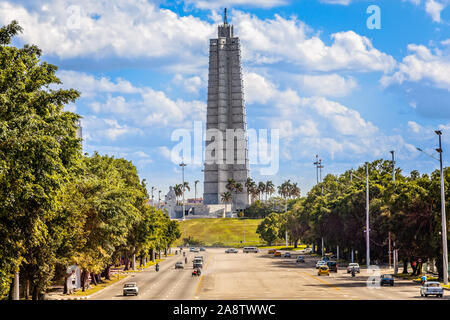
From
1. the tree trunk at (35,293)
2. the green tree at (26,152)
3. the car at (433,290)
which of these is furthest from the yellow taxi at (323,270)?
the green tree at (26,152)

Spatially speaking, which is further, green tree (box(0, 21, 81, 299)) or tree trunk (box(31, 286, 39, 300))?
tree trunk (box(31, 286, 39, 300))

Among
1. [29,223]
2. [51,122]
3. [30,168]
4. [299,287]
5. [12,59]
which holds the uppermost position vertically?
[12,59]

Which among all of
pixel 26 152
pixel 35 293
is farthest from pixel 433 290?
pixel 26 152

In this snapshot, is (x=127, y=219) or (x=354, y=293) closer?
(x=354, y=293)

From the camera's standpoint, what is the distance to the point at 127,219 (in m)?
73.2

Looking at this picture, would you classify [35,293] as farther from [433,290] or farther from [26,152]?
[433,290]

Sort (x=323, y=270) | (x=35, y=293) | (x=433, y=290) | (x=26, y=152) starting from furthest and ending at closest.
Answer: (x=323, y=270) < (x=35, y=293) < (x=433, y=290) < (x=26, y=152)

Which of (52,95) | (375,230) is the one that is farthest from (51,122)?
(375,230)

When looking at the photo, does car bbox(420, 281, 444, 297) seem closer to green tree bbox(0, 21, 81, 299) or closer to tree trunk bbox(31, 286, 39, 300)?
green tree bbox(0, 21, 81, 299)

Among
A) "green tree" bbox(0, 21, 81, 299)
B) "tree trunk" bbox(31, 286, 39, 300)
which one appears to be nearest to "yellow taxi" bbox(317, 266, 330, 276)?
"tree trunk" bbox(31, 286, 39, 300)
